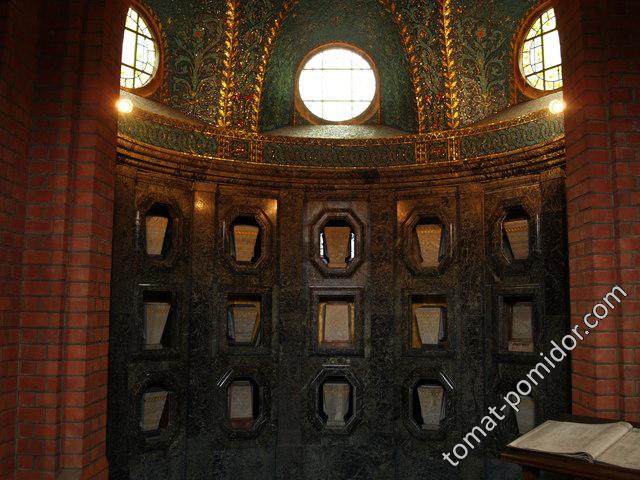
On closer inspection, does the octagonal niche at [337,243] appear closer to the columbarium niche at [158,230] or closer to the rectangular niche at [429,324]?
the rectangular niche at [429,324]

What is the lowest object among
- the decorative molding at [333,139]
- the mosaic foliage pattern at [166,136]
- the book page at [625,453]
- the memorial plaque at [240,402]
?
the memorial plaque at [240,402]

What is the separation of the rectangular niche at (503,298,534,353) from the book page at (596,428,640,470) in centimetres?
290

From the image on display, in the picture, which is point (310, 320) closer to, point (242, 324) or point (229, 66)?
point (242, 324)

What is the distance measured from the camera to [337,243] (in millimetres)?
6527

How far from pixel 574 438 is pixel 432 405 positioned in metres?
3.39

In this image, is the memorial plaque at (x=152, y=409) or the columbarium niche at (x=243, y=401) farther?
the columbarium niche at (x=243, y=401)

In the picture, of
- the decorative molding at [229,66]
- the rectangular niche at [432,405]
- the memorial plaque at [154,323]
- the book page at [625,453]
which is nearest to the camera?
the book page at [625,453]

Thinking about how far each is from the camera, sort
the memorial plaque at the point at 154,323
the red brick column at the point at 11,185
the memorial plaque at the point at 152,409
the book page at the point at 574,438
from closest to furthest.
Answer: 1. the book page at the point at 574,438
2. the red brick column at the point at 11,185
3. the memorial plaque at the point at 152,409
4. the memorial plaque at the point at 154,323

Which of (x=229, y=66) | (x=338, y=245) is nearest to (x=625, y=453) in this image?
(x=338, y=245)

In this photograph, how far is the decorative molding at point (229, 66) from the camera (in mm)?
6586

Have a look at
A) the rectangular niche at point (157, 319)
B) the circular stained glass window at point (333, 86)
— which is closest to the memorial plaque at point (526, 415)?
the rectangular niche at point (157, 319)

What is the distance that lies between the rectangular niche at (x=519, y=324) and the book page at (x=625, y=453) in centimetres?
290

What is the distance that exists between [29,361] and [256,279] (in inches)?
117

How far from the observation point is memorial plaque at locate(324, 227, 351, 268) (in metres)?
6.52
